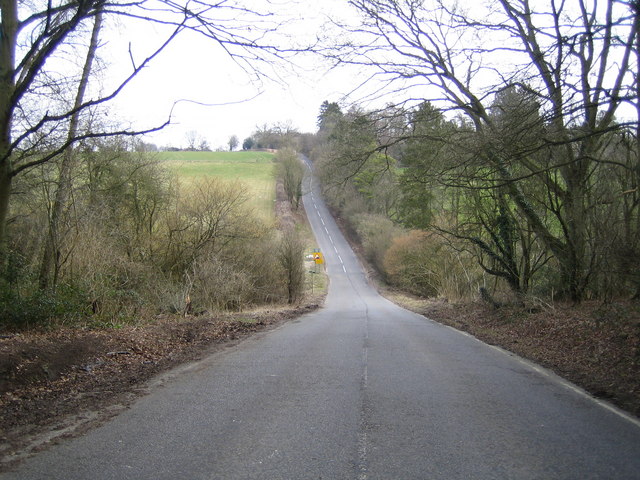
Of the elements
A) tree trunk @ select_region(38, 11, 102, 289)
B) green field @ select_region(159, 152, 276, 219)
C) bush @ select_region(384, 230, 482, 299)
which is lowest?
bush @ select_region(384, 230, 482, 299)

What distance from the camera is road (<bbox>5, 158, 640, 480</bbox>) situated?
4426 millimetres

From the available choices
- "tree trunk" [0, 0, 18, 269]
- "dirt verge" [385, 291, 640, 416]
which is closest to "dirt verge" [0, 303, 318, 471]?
"tree trunk" [0, 0, 18, 269]

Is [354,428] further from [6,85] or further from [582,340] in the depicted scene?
[582,340]

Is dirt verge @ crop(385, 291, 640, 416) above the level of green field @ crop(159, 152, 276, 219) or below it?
below

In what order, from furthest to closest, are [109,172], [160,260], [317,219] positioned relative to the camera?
[317,219] → [160,260] → [109,172]

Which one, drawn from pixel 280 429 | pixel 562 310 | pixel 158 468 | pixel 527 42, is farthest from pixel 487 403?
pixel 527 42

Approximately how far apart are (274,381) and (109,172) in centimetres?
1786

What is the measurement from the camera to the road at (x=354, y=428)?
174 inches

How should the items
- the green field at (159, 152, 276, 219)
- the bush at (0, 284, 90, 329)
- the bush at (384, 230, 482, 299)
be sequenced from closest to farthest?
the bush at (0, 284, 90, 329) < the bush at (384, 230, 482, 299) < the green field at (159, 152, 276, 219)

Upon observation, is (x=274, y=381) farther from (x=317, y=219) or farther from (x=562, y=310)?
(x=317, y=219)

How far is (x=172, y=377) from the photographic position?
7898mm

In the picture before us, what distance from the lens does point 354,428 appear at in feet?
17.9

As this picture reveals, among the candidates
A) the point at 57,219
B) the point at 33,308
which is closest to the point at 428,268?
the point at 57,219

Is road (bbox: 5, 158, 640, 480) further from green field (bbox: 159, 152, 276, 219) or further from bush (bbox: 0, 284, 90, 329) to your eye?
green field (bbox: 159, 152, 276, 219)
